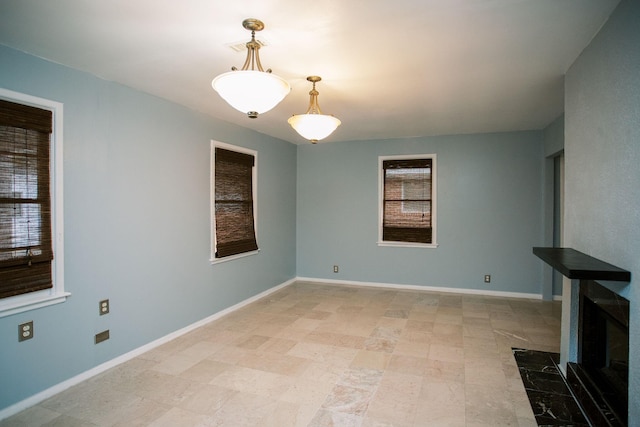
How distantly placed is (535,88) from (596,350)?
220 centimetres

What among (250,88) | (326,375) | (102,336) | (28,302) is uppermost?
(250,88)

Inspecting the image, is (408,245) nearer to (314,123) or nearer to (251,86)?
(314,123)

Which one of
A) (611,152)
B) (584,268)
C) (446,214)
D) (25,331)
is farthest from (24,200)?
(446,214)

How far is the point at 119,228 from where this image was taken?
3.12 metres

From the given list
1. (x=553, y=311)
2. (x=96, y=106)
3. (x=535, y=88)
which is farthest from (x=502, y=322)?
(x=96, y=106)

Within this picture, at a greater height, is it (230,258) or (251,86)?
(251,86)

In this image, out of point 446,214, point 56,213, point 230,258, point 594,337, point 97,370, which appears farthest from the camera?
point 446,214

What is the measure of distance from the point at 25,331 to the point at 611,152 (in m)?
3.91

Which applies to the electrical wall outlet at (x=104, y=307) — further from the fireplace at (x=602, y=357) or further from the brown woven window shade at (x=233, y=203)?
the fireplace at (x=602, y=357)

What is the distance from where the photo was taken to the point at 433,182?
5578 mm

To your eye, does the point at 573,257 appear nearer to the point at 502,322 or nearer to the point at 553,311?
the point at 502,322

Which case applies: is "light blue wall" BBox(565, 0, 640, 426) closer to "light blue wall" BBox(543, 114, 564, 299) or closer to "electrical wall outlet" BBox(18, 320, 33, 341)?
"light blue wall" BBox(543, 114, 564, 299)

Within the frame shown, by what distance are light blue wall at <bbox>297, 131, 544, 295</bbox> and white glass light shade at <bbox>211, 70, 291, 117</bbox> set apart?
4045 mm

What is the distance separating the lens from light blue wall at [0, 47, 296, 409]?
8.38ft
